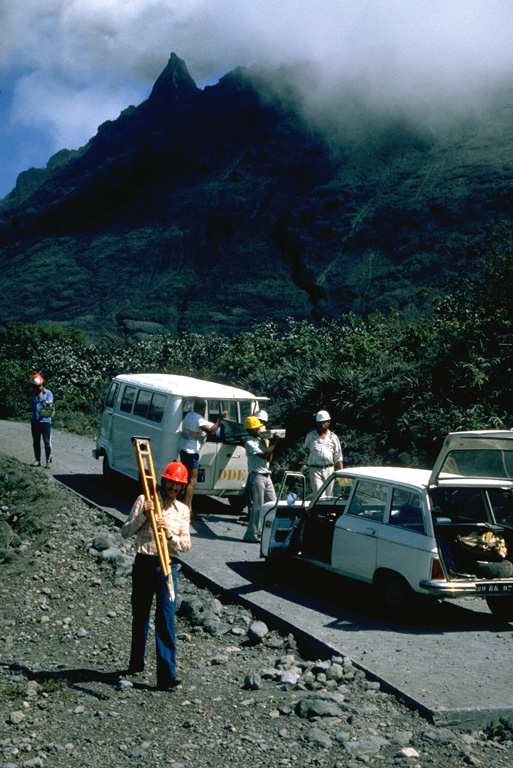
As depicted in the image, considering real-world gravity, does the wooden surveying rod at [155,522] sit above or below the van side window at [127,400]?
below

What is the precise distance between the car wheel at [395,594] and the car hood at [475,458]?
1083 millimetres

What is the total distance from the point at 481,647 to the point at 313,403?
13.1 m

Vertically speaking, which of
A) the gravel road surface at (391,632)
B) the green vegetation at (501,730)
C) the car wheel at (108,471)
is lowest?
the green vegetation at (501,730)

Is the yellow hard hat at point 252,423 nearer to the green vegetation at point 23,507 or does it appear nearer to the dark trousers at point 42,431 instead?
the green vegetation at point 23,507

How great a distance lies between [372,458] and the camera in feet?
58.5

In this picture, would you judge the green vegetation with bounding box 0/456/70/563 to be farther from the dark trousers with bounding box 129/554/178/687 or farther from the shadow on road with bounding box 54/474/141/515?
the dark trousers with bounding box 129/554/178/687

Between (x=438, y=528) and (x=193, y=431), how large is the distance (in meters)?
5.25

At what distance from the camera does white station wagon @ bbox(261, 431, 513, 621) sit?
8461 millimetres

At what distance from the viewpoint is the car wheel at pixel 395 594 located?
343 inches

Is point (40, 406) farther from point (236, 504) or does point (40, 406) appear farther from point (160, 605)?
point (160, 605)

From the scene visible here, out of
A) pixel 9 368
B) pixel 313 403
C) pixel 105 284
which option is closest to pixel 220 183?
pixel 105 284

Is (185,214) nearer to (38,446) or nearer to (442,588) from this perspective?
(38,446)

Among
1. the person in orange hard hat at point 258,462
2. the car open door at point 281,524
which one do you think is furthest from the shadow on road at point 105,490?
the car open door at point 281,524

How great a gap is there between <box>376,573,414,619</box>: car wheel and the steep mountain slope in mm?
53754
